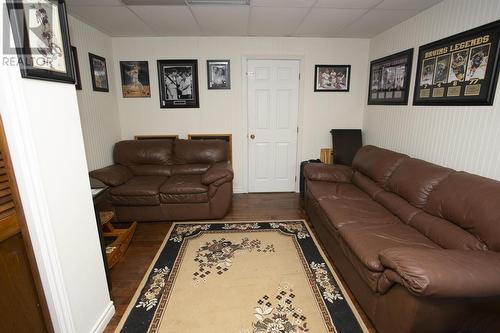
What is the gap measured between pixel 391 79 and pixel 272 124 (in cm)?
172

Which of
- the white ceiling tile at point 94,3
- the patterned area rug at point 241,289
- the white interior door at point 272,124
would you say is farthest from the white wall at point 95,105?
the white interior door at point 272,124

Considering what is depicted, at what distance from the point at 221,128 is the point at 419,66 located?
8.76 ft

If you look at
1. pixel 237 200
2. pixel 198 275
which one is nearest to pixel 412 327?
pixel 198 275

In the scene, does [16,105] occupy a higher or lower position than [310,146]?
higher

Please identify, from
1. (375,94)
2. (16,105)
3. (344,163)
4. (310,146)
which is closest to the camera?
(16,105)

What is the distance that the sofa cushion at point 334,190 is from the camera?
272cm

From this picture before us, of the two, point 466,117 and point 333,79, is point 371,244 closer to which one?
point 466,117

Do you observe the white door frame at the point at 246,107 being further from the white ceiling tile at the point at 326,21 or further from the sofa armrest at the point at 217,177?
the sofa armrest at the point at 217,177

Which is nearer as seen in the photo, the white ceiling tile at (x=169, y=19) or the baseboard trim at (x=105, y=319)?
the baseboard trim at (x=105, y=319)

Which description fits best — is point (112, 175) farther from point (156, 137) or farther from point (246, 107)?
point (246, 107)

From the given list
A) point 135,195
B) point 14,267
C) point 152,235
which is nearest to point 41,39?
point 14,267

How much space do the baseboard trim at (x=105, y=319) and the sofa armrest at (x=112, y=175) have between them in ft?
5.25

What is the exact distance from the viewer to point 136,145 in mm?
3660

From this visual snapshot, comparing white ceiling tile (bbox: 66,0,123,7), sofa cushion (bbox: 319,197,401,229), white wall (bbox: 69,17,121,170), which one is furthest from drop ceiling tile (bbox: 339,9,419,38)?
white wall (bbox: 69,17,121,170)
